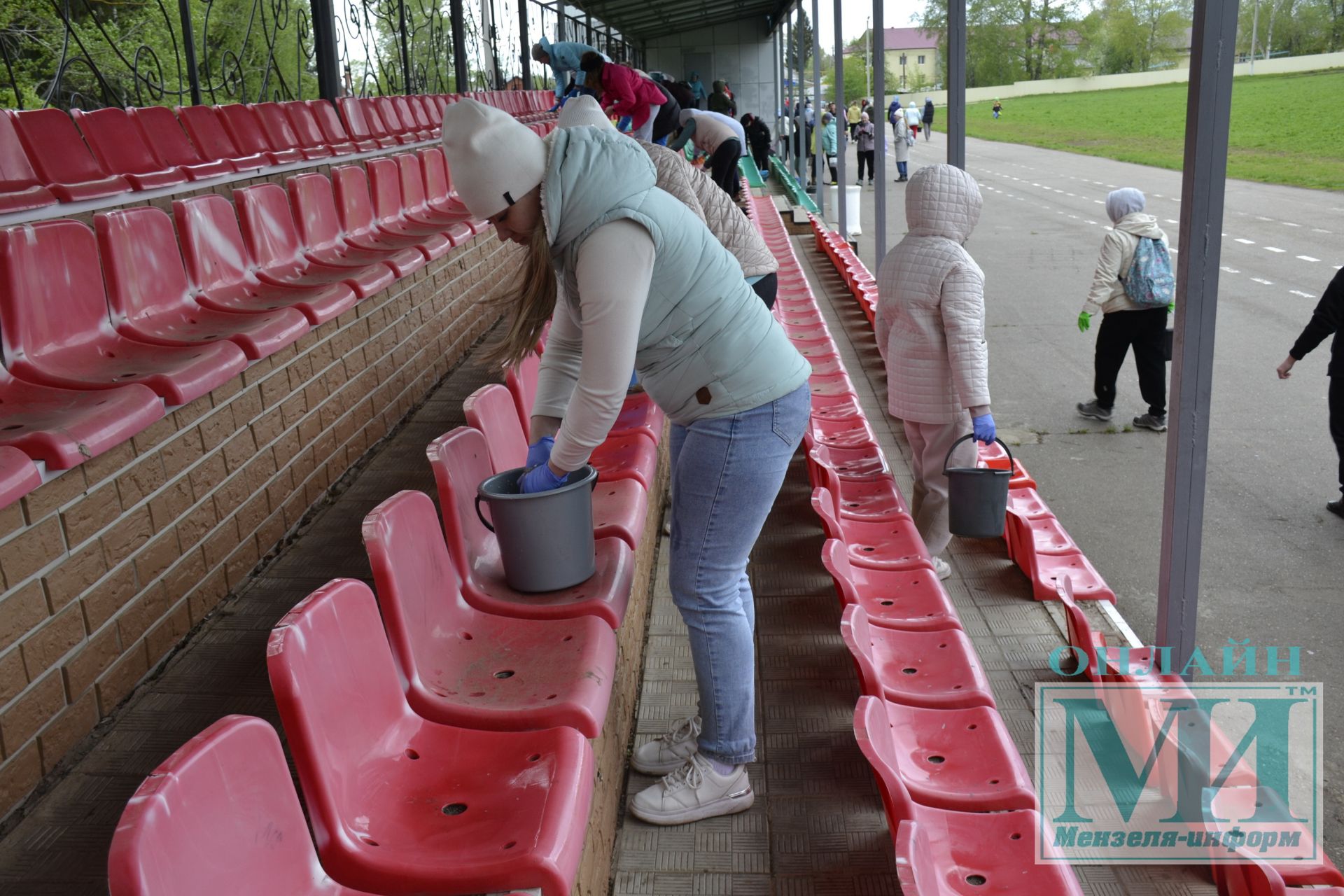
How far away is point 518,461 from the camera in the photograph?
2.63 m

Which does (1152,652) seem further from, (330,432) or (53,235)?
(53,235)

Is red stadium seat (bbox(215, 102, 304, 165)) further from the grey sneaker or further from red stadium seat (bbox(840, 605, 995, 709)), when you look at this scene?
the grey sneaker

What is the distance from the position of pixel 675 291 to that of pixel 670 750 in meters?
1.09

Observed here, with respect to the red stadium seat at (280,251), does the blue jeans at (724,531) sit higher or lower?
lower

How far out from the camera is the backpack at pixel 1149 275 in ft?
19.9

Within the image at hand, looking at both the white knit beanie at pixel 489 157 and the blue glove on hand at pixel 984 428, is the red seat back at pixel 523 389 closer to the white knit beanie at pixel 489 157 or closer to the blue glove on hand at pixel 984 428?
the white knit beanie at pixel 489 157

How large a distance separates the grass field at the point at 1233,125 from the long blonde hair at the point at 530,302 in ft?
5.66

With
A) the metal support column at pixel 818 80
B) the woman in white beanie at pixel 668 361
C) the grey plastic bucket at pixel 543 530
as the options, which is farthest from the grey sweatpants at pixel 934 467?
the metal support column at pixel 818 80

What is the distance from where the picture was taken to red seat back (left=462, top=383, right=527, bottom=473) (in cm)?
238

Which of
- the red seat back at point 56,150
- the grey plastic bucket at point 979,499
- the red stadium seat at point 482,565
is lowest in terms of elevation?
the grey plastic bucket at point 979,499

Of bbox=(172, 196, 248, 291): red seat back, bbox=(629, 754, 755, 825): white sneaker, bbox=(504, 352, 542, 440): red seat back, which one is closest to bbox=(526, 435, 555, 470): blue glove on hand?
bbox=(504, 352, 542, 440): red seat back

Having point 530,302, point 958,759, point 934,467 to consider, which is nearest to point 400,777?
point 530,302

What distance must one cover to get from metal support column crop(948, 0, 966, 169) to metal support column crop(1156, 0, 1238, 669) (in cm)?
276

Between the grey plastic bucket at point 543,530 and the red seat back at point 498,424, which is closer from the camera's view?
the grey plastic bucket at point 543,530
